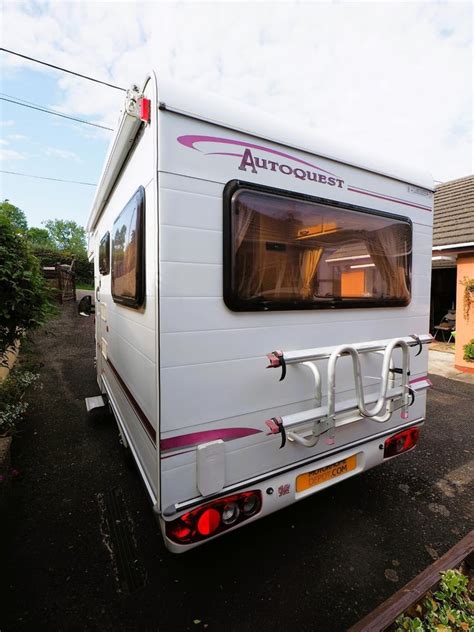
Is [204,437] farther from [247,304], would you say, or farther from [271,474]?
[247,304]

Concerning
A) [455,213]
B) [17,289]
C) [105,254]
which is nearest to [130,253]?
[17,289]

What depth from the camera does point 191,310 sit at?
64.4 inches

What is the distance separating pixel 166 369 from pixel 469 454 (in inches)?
147

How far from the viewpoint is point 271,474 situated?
1.93m

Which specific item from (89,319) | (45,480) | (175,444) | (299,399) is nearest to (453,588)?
(299,399)

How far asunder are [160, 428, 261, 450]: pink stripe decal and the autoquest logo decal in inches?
54.7

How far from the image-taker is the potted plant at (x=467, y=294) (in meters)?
6.79

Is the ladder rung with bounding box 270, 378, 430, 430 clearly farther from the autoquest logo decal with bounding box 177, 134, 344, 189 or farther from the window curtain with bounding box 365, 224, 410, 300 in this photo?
the autoquest logo decal with bounding box 177, 134, 344, 189

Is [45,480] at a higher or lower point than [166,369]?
lower

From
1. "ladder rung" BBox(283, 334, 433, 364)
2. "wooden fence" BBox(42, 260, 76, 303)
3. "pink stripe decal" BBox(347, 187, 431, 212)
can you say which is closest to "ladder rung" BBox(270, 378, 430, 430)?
"ladder rung" BBox(283, 334, 433, 364)

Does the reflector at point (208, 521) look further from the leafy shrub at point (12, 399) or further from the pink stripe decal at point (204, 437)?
the leafy shrub at point (12, 399)

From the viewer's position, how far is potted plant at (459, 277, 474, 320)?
6789 millimetres

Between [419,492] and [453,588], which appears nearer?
[453,588]

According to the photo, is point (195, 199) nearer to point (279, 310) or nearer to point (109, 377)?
point (279, 310)
